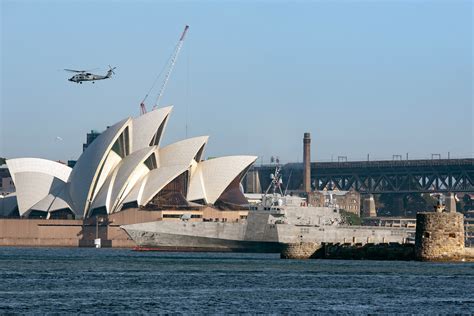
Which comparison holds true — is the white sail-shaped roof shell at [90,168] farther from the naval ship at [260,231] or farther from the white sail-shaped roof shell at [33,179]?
the naval ship at [260,231]

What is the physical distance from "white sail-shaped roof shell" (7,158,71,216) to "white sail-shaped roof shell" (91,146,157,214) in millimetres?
12654

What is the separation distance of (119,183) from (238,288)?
109 meters

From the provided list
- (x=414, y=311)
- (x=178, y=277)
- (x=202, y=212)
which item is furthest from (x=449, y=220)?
(x=202, y=212)

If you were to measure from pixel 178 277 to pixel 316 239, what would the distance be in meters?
→ 70.7

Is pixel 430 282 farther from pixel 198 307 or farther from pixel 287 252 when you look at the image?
pixel 287 252

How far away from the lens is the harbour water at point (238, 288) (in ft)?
192

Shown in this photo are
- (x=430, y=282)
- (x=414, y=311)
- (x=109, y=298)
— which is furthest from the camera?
(x=430, y=282)

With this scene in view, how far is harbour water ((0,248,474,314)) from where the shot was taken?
58.7m

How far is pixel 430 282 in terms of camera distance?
3009 inches

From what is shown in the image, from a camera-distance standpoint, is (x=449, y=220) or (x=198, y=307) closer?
(x=198, y=307)

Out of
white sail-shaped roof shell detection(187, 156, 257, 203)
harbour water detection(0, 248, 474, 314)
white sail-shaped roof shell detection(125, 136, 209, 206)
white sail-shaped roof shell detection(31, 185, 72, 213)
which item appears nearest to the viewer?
harbour water detection(0, 248, 474, 314)

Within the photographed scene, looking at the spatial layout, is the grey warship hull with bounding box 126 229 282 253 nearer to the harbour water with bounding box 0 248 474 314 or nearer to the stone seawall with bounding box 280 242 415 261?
the stone seawall with bounding box 280 242 415 261

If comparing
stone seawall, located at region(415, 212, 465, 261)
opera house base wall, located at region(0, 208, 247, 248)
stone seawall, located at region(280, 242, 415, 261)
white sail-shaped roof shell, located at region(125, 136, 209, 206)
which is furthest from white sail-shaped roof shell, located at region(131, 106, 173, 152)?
stone seawall, located at region(415, 212, 465, 261)

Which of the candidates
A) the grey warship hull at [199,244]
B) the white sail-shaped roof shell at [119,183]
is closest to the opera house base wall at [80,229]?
the white sail-shaped roof shell at [119,183]
